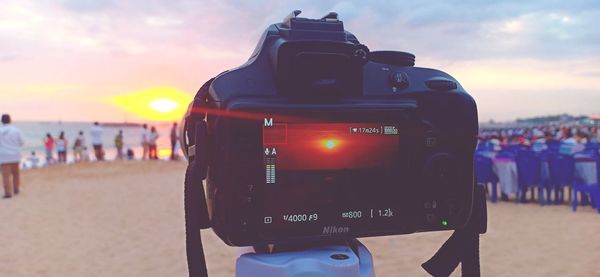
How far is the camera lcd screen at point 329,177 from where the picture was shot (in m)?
1.25

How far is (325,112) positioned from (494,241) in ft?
13.9

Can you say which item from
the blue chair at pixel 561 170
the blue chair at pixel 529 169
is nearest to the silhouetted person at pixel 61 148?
the blue chair at pixel 529 169

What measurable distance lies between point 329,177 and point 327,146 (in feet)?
0.27

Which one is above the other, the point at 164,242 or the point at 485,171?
the point at 485,171

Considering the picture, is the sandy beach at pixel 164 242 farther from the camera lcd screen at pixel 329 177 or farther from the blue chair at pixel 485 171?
the camera lcd screen at pixel 329 177

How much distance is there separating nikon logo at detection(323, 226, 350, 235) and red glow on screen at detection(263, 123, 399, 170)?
160 millimetres

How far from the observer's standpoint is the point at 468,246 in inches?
59.4

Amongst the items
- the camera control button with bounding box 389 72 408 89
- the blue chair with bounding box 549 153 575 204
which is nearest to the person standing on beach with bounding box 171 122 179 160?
the blue chair with bounding box 549 153 575 204

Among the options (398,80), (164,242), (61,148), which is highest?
(398,80)

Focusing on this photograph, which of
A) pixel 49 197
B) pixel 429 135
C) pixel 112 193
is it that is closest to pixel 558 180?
pixel 429 135

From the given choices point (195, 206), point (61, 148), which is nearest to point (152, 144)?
point (61, 148)

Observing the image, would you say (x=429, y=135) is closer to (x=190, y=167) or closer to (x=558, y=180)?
(x=190, y=167)

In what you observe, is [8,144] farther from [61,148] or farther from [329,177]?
[61,148]

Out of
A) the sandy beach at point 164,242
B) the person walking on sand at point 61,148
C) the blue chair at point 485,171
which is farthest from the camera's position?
the person walking on sand at point 61,148
